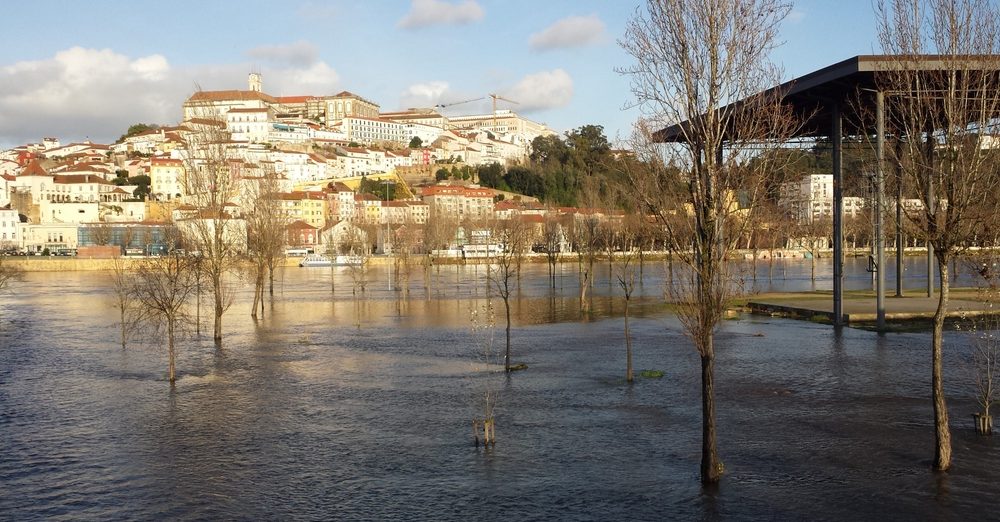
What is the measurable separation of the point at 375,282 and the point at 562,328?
41668 millimetres

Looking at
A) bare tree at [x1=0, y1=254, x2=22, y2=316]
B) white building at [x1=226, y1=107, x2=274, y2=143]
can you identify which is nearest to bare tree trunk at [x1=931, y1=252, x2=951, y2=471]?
bare tree at [x1=0, y1=254, x2=22, y2=316]

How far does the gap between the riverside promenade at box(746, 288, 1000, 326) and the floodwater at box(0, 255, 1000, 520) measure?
238 centimetres

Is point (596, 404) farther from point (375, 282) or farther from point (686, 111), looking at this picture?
point (375, 282)

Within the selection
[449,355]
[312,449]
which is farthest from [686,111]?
[449,355]

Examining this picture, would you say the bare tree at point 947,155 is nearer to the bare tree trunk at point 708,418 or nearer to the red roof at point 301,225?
the bare tree trunk at point 708,418

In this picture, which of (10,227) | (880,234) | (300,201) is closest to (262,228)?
A: (880,234)

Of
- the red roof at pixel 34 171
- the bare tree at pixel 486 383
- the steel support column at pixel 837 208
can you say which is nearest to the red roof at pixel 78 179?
the red roof at pixel 34 171

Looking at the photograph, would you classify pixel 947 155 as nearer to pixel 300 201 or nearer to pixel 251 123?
pixel 300 201

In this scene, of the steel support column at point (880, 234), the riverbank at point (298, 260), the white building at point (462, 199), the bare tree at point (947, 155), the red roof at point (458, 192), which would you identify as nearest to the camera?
the bare tree at point (947, 155)

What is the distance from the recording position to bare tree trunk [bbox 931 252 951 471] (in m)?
12.0

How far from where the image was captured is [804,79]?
26.4 metres

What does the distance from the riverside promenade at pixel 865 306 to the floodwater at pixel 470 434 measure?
2381 mm

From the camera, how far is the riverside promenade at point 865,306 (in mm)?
29828

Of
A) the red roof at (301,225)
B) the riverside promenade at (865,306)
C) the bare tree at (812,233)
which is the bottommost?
the riverside promenade at (865,306)
